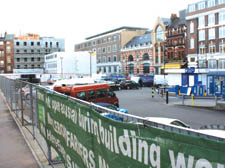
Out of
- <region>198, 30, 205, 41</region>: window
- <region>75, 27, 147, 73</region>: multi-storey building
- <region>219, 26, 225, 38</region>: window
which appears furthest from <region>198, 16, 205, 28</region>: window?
<region>75, 27, 147, 73</region>: multi-storey building

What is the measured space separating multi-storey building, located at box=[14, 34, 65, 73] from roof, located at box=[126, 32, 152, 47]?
40187mm

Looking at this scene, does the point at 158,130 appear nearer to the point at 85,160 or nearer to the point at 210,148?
the point at 210,148

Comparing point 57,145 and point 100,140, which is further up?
point 100,140

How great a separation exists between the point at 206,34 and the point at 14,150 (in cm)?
5353

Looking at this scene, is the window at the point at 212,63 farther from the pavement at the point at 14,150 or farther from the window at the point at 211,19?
the pavement at the point at 14,150

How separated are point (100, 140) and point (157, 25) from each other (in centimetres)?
7676

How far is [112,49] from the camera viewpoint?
97625 mm

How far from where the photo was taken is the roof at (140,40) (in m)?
83.7

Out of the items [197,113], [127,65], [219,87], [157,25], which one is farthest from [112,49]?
[197,113]

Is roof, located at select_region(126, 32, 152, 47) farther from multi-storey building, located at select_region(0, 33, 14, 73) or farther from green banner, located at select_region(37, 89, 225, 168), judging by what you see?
green banner, located at select_region(37, 89, 225, 168)

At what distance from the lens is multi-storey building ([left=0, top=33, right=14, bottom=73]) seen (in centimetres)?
11581

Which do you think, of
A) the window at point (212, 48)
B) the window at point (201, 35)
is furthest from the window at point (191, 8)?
the window at point (212, 48)

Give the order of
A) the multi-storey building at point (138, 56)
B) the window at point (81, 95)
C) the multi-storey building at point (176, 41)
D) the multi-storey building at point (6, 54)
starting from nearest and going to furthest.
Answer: the window at point (81, 95), the multi-storey building at point (176, 41), the multi-storey building at point (138, 56), the multi-storey building at point (6, 54)

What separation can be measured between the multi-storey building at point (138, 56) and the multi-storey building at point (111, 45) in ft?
8.71
